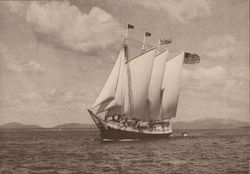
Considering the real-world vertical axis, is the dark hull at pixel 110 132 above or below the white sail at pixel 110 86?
below

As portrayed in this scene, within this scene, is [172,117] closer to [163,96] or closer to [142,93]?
[163,96]

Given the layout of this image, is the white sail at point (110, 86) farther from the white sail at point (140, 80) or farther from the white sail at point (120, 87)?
the white sail at point (140, 80)

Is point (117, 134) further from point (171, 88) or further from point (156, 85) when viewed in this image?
point (171, 88)

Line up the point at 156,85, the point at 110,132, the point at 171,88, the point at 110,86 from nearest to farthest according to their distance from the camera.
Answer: the point at 110,86 < the point at 110,132 < the point at 156,85 < the point at 171,88

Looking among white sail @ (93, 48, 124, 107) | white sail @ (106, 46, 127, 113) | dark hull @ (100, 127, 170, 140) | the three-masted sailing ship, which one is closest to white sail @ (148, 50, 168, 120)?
the three-masted sailing ship

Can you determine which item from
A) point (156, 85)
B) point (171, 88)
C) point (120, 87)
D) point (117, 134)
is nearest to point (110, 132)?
point (117, 134)

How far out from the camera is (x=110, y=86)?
2694cm

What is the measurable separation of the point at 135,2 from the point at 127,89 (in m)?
14.2

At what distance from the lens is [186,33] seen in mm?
17938

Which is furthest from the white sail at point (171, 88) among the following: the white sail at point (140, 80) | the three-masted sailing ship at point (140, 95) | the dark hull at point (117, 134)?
the dark hull at point (117, 134)

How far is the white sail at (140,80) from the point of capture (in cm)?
3002

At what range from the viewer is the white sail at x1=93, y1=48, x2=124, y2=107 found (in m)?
26.2

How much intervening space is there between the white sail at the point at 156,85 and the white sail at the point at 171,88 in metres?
0.86

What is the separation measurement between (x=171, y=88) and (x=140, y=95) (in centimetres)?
430
